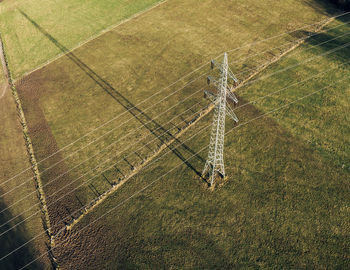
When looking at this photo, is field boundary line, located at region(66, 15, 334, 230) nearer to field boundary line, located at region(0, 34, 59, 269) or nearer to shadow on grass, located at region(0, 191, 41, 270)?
field boundary line, located at region(0, 34, 59, 269)

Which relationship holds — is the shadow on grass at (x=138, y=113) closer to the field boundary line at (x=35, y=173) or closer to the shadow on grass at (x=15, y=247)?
the field boundary line at (x=35, y=173)

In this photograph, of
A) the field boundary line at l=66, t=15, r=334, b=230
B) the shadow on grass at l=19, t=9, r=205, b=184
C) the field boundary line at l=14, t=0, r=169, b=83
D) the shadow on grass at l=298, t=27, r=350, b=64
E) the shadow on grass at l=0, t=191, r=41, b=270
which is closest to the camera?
the shadow on grass at l=0, t=191, r=41, b=270

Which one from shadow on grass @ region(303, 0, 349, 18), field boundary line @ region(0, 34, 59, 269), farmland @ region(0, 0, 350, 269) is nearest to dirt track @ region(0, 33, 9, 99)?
field boundary line @ region(0, 34, 59, 269)

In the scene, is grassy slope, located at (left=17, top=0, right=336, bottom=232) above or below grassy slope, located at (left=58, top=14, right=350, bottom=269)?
above

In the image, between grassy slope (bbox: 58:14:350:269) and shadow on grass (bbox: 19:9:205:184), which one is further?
shadow on grass (bbox: 19:9:205:184)

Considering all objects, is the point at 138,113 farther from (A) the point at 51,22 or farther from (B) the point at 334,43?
(A) the point at 51,22

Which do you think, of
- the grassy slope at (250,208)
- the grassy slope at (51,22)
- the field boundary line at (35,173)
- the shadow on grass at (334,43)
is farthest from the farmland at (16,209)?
the shadow on grass at (334,43)

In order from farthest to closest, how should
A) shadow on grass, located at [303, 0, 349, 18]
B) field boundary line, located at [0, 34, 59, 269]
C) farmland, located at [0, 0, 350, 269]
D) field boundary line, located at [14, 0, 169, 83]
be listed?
field boundary line, located at [14, 0, 169, 83] → shadow on grass, located at [303, 0, 349, 18] → field boundary line, located at [0, 34, 59, 269] → farmland, located at [0, 0, 350, 269]
